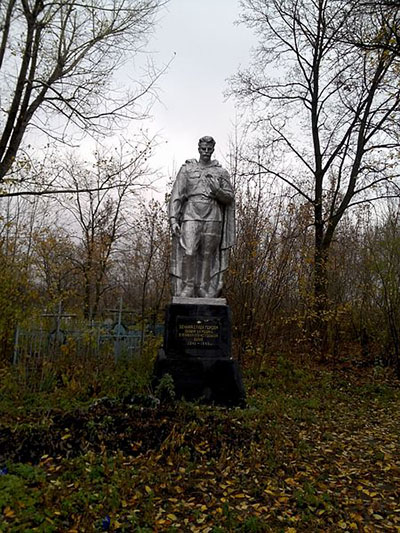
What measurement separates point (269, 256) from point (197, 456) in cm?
624

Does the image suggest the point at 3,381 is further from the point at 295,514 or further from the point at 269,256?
the point at 269,256

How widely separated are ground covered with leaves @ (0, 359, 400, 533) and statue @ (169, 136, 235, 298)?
178 cm

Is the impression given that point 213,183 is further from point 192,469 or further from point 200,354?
point 192,469

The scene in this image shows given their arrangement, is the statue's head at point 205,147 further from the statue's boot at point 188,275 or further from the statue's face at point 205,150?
the statue's boot at point 188,275

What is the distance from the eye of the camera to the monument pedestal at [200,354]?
6.05m

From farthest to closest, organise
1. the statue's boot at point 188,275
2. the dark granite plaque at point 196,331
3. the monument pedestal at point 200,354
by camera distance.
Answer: the statue's boot at point 188,275 < the dark granite plaque at point 196,331 < the monument pedestal at point 200,354

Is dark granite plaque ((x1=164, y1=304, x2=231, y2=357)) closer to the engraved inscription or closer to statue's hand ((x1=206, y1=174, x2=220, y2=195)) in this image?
the engraved inscription

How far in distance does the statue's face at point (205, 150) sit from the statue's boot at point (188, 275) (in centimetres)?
152

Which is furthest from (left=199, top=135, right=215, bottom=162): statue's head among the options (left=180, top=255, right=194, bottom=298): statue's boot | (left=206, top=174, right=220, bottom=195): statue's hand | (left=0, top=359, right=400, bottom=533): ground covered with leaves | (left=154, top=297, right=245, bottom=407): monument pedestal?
(left=0, top=359, right=400, bottom=533): ground covered with leaves

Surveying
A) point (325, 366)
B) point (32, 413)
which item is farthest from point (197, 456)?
point (325, 366)

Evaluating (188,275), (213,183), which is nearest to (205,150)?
(213,183)

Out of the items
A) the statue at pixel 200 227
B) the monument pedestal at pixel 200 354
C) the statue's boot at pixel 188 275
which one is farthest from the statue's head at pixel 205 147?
the monument pedestal at pixel 200 354

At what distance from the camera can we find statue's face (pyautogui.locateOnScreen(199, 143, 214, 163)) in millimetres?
6840

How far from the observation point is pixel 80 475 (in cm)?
361
